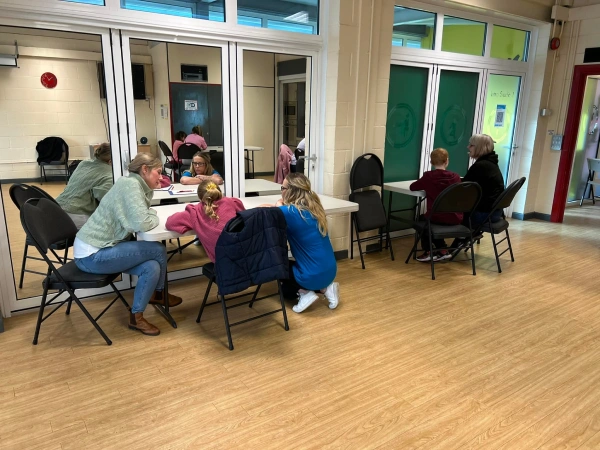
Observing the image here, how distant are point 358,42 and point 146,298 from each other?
2975 mm

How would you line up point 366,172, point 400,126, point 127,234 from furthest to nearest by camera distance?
1. point 400,126
2. point 366,172
3. point 127,234

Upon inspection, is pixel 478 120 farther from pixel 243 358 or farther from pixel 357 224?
pixel 243 358

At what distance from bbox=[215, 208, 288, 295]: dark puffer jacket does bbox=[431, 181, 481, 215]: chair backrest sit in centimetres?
172

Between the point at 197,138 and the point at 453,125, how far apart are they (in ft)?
11.2

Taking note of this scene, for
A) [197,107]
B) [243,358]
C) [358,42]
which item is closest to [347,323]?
[243,358]

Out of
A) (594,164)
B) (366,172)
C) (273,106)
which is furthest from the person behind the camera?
(594,164)

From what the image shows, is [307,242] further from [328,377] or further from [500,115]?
[500,115]

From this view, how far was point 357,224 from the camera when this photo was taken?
4.37 meters

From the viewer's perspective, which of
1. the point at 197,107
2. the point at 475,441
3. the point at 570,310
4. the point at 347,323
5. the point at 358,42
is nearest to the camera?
the point at 475,441

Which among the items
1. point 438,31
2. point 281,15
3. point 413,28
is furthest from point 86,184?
point 438,31

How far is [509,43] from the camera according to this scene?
236 inches

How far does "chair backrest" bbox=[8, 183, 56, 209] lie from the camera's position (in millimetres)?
3109

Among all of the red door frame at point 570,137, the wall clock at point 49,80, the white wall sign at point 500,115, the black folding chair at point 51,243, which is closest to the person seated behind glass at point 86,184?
the black folding chair at point 51,243

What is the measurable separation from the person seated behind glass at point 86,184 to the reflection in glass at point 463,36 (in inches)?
159
